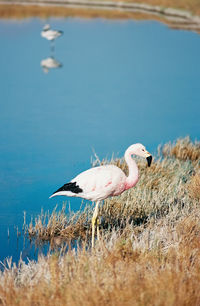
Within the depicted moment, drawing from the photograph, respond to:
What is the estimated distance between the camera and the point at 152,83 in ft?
49.8

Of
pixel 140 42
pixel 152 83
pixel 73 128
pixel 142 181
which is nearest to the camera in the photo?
pixel 142 181

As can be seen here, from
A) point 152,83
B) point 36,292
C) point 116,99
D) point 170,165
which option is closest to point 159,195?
point 170,165

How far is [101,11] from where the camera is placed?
30422 mm

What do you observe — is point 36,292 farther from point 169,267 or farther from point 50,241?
point 50,241

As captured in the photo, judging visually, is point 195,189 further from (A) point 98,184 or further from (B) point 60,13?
(B) point 60,13

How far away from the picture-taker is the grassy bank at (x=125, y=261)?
13.2ft

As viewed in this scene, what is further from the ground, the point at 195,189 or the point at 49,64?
the point at 49,64

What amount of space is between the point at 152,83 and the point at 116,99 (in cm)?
201

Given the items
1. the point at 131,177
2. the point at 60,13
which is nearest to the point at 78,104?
the point at 131,177

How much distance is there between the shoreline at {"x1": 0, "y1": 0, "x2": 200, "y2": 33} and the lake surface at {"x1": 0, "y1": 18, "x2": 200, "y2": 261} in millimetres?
4557

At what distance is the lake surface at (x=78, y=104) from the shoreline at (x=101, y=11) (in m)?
4.56

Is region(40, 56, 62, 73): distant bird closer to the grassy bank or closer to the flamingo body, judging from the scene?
the grassy bank

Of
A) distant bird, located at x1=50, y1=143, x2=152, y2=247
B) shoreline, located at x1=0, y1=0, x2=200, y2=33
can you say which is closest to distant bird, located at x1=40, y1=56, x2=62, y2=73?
shoreline, located at x1=0, y1=0, x2=200, y2=33

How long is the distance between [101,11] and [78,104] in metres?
18.5
